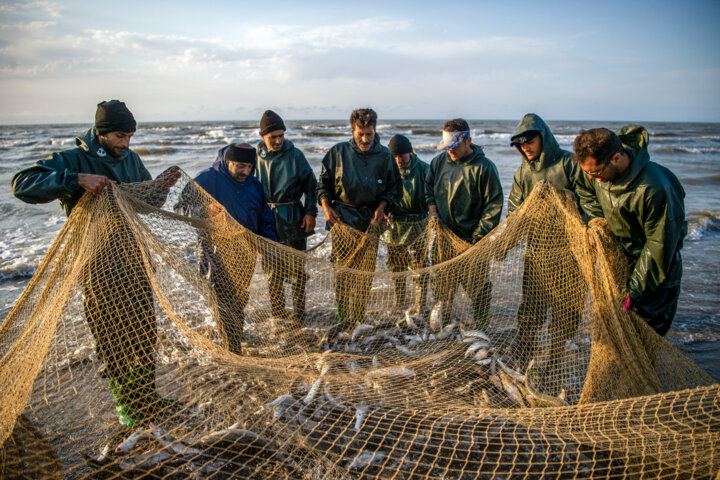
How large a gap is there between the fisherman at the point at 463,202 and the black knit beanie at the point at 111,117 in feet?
11.1

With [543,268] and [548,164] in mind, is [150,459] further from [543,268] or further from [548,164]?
[548,164]

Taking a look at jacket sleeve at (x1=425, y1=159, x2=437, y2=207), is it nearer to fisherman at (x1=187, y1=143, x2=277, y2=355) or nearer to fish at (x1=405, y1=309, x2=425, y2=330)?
fish at (x1=405, y1=309, x2=425, y2=330)

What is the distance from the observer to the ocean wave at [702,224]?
1020 cm

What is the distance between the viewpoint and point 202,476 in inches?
114

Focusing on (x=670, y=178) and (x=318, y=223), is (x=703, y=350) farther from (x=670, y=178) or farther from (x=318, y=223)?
(x=318, y=223)

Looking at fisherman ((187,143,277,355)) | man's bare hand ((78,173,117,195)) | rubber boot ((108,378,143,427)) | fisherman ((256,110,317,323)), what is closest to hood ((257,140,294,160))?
fisherman ((256,110,317,323))

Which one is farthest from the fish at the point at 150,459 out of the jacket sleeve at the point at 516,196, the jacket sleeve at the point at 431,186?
the jacket sleeve at the point at 516,196

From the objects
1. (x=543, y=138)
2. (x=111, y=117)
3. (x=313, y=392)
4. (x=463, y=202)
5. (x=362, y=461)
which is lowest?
(x=362, y=461)

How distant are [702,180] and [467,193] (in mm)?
19206

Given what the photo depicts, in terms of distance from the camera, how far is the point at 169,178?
4230mm

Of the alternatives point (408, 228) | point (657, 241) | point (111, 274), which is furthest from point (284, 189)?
point (657, 241)

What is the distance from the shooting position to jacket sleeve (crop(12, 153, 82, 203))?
10.5ft

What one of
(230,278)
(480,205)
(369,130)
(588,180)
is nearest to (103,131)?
(230,278)

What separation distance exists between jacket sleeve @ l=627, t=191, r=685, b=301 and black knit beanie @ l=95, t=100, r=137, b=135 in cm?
447
